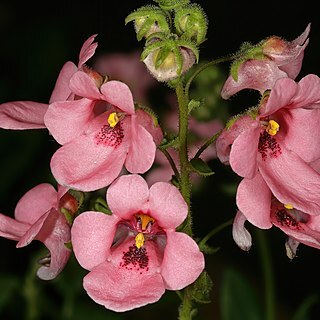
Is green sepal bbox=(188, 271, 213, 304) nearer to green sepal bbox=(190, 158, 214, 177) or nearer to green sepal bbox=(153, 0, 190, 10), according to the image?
green sepal bbox=(190, 158, 214, 177)

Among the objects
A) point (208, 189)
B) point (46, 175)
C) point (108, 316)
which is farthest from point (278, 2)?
point (108, 316)

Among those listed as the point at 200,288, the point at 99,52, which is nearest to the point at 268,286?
the point at 200,288

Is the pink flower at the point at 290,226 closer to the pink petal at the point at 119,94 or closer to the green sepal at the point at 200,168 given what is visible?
the green sepal at the point at 200,168

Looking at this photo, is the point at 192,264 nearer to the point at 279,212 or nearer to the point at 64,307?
the point at 279,212

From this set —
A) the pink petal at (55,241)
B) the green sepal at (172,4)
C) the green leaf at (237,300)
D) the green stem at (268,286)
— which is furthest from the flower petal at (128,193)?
the green leaf at (237,300)

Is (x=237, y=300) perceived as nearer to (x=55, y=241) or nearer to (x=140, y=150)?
(x=55, y=241)

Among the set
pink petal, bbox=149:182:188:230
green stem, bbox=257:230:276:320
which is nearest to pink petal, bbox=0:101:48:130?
pink petal, bbox=149:182:188:230

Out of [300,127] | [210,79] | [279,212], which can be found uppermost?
[300,127]
